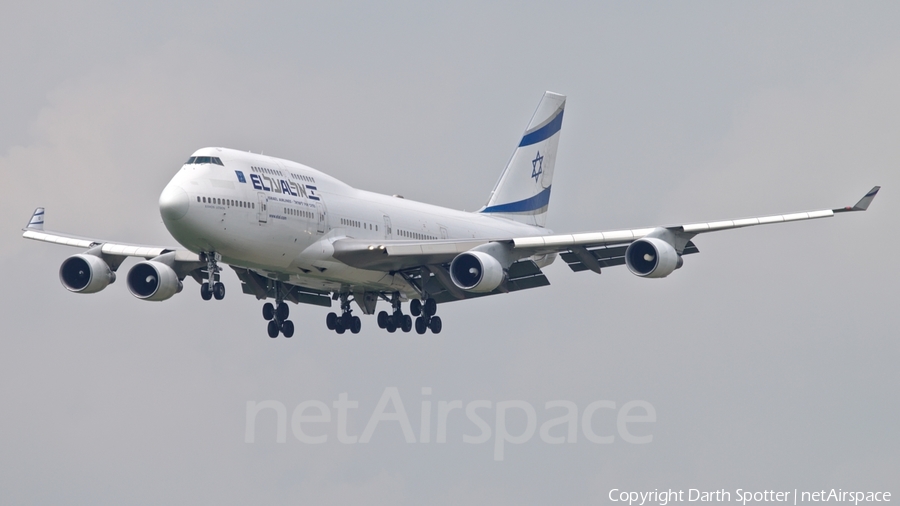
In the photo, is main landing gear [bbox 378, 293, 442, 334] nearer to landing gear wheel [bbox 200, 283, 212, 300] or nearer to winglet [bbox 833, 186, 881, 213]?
landing gear wheel [bbox 200, 283, 212, 300]

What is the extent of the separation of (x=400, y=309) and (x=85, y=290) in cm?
1280

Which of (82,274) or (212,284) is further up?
(82,274)

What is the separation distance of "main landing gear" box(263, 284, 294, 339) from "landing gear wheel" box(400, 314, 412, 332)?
4548mm

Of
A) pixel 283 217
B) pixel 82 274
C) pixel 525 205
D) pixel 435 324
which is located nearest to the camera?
pixel 283 217

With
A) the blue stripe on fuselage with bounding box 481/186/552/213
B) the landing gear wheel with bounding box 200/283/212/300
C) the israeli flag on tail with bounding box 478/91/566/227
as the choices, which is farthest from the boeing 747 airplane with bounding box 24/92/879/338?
the israeli flag on tail with bounding box 478/91/566/227

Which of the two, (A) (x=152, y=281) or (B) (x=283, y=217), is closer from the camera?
(B) (x=283, y=217)

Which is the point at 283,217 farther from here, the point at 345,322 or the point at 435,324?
the point at 345,322

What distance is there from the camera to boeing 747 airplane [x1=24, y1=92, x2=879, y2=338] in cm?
4891

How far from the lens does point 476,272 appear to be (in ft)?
172

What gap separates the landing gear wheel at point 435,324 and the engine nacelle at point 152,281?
34.3 feet

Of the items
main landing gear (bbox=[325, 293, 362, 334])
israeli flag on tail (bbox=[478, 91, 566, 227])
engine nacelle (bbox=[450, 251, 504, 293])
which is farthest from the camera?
israeli flag on tail (bbox=[478, 91, 566, 227])

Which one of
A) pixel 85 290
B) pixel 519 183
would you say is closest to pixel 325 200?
pixel 85 290

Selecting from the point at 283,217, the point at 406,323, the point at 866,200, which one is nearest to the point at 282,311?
the point at 406,323

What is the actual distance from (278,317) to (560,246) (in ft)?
43.2
